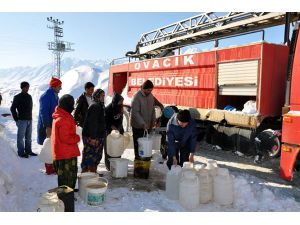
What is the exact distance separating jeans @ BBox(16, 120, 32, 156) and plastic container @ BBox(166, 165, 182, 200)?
3.80m

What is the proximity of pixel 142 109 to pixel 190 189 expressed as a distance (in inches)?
98.4

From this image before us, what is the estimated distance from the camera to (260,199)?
15.8 ft

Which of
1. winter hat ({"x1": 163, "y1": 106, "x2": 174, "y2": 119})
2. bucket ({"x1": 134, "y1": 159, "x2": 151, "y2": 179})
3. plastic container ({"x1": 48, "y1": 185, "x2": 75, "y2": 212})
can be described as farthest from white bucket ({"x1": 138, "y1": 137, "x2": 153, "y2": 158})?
winter hat ({"x1": 163, "y1": 106, "x2": 174, "y2": 119})

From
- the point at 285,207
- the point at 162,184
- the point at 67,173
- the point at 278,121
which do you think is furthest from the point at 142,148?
the point at 278,121

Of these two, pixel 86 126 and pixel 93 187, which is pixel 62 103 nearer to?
pixel 86 126

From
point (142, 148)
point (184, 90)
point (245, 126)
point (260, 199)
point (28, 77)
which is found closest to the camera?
point (260, 199)

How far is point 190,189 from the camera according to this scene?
14.3ft

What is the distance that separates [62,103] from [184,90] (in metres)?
4.59

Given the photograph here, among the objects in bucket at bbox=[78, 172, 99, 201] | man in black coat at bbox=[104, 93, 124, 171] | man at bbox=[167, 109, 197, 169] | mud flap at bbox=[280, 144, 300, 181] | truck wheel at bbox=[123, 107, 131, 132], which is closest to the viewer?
bucket at bbox=[78, 172, 99, 201]

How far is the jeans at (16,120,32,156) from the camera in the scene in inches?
273

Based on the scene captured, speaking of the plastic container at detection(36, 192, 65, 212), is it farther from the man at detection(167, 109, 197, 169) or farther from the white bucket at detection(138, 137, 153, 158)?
the white bucket at detection(138, 137, 153, 158)

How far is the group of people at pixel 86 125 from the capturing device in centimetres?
449

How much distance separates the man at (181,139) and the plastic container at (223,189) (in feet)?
1.96

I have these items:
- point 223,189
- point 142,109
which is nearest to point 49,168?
point 142,109
